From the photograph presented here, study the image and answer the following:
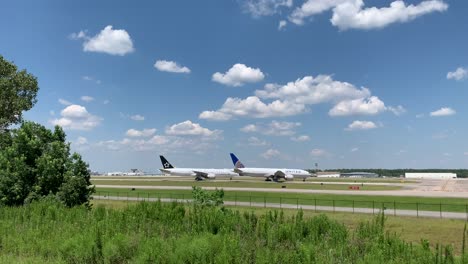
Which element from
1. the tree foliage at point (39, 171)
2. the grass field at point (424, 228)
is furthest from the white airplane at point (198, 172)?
the tree foliage at point (39, 171)

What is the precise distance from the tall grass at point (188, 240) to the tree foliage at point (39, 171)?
7418 millimetres

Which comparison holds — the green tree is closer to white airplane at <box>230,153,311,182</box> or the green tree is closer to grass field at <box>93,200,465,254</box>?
grass field at <box>93,200,465,254</box>

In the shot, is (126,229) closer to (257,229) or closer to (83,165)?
(257,229)

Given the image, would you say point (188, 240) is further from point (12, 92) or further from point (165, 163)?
point (165, 163)

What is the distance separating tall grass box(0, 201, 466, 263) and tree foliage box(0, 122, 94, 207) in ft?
24.3

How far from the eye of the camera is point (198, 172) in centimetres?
13400

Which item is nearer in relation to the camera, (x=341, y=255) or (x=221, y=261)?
(x=221, y=261)

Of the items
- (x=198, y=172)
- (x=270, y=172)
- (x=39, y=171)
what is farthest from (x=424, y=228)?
(x=198, y=172)

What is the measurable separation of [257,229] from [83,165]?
64.4 ft

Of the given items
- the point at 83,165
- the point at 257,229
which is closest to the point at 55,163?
the point at 83,165

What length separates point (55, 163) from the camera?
31.6 metres

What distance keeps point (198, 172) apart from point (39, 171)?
102813 mm

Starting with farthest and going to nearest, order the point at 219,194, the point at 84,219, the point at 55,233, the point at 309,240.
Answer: the point at 219,194
the point at 84,219
the point at 55,233
the point at 309,240

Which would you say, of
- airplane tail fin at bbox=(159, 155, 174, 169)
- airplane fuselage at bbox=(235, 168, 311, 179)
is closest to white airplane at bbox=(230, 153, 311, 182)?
airplane fuselage at bbox=(235, 168, 311, 179)
